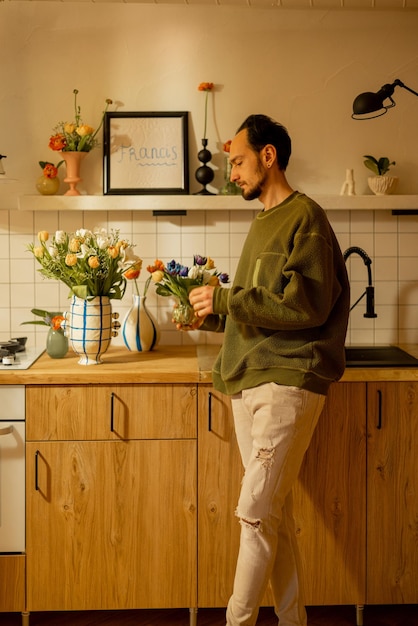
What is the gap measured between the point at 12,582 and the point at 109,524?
389 millimetres

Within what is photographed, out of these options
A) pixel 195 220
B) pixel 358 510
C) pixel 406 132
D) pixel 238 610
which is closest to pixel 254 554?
pixel 238 610

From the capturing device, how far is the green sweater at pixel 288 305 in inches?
81.1

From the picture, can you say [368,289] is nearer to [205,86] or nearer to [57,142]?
[205,86]

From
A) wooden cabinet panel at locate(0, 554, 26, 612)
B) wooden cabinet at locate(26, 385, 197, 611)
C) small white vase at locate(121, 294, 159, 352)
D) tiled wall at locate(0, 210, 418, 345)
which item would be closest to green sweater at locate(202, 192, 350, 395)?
wooden cabinet at locate(26, 385, 197, 611)

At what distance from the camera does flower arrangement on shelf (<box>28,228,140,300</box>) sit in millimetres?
2633

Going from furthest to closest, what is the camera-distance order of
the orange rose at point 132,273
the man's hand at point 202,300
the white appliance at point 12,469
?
1. the orange rose at point 132,273
2. the white appliance at point 12,469
3. the man's hand at point 202,300

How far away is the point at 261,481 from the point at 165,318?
118cm

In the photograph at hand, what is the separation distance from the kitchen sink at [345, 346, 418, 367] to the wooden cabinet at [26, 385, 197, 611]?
69cm

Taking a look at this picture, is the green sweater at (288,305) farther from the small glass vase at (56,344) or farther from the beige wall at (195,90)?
the beige wall at (195,90)

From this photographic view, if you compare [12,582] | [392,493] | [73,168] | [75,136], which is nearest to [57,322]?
[73,168]

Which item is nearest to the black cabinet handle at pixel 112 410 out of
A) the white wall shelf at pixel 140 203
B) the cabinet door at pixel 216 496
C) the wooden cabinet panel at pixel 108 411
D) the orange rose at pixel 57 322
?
the wooden cabinet panel at pixel 108 411

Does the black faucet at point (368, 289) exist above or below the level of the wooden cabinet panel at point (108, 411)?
above

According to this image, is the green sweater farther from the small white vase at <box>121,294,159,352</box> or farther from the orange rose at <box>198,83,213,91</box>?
the orange rose at <box>198,83,213,91</box>

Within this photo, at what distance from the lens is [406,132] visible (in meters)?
3.16
